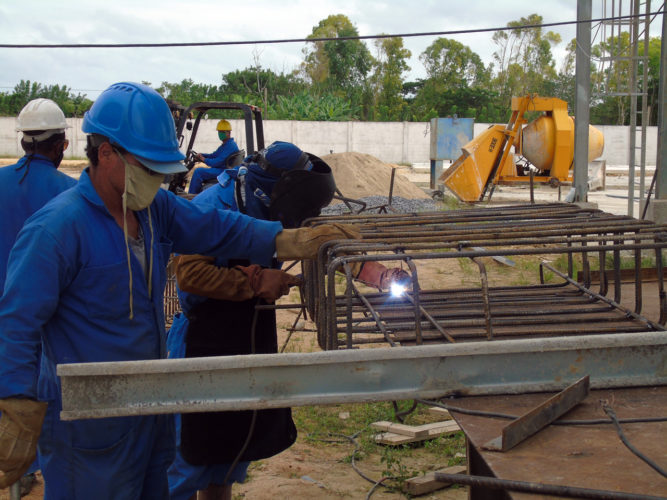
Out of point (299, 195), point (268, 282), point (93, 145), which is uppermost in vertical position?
point (93, 145)

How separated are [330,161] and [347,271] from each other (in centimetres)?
1540

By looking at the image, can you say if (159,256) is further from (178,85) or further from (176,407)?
(178,85)

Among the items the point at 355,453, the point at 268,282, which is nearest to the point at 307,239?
the point at 268,282

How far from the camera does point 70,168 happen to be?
27.2 meters

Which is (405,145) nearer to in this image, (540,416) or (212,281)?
(212,281)

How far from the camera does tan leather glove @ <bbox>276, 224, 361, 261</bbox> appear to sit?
277 centimetres

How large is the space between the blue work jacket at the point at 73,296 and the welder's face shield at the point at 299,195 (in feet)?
2.58

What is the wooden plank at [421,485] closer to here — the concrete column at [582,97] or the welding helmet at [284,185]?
the welding helmet at [284,185]

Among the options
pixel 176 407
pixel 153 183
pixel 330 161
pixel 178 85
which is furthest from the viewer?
pixel 178 85

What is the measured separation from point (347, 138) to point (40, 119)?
1194 inches

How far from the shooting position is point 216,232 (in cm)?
274

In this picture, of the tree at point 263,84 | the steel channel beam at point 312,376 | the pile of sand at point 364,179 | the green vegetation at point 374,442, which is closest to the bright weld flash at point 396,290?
the green vegetation at point 374,442

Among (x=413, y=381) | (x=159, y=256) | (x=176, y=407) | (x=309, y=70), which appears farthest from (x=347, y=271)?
(x=309, y=70)

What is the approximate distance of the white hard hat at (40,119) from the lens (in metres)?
3.85
